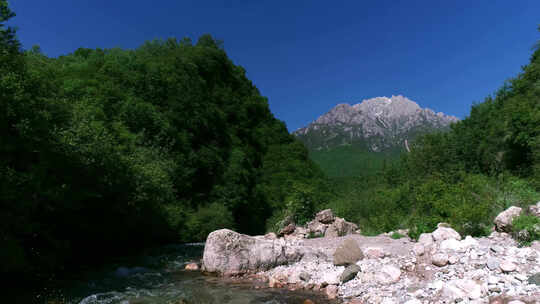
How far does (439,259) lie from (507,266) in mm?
1779

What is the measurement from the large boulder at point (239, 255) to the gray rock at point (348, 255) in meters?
2.21

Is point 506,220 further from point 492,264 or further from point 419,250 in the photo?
point 492,264

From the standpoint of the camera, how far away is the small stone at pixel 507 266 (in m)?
7.73

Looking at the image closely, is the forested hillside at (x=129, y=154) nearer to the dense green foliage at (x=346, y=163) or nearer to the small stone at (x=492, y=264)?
the small stone at (x=492, y=264)

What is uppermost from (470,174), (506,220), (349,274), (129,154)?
(129,154)

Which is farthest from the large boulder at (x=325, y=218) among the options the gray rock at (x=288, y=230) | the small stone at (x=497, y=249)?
the small stone at (x=497, y=249)

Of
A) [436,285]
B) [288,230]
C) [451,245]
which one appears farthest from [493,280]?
[288,230]

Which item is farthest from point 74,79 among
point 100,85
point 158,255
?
point 158,255

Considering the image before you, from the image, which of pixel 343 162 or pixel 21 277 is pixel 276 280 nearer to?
pixel 21 277

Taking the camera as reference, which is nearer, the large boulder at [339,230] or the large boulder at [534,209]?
the large boulder at [534,209]

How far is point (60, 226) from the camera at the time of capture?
1551cm

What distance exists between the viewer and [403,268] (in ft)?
32.3

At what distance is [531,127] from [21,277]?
34679 mm

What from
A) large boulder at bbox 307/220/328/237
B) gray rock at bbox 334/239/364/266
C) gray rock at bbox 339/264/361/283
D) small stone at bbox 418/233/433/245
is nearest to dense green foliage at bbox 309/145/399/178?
large boulder at bbox 307/220/328/237
